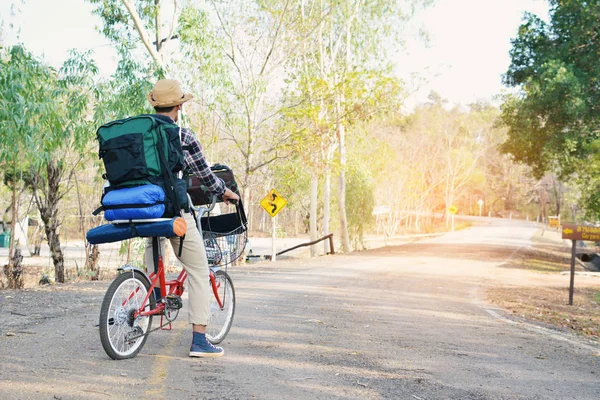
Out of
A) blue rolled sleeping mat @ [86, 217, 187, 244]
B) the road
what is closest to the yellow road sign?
the road

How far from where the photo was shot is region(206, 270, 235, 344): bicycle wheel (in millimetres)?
6270

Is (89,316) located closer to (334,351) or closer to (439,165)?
(334,351)

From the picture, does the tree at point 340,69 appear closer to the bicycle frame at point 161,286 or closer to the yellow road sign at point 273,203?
the yellow road sign at point 273,203

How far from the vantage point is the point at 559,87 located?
24.4 meters

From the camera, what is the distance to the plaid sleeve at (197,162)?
531 centimetres

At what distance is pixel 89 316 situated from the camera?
25.6ft

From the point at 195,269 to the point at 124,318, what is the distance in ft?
2.19

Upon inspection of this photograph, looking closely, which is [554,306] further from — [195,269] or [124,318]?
[124,318]

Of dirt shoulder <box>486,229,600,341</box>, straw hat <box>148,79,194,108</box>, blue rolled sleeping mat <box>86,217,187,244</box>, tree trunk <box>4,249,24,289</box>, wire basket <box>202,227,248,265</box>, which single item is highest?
straw hat <box>148,79,194,108</box>

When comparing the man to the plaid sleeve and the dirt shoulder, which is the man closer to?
the plaid sleeve

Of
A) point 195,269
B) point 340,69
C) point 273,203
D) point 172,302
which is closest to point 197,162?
point 195,269

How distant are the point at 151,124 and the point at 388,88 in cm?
2232

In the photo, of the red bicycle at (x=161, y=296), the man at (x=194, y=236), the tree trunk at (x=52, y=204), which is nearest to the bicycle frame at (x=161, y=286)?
the red bicycle at (x=161, y=296)

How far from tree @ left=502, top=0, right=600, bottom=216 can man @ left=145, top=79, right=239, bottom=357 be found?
19.9 m
